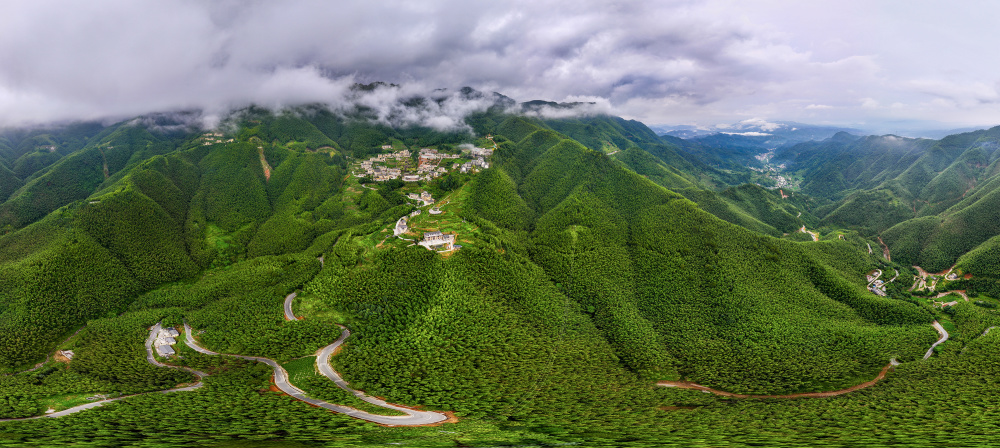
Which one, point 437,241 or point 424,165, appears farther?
point 424,165

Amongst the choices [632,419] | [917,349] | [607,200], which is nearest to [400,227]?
[632,419]

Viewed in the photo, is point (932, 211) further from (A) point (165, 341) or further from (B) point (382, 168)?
(A) point (165, 341)

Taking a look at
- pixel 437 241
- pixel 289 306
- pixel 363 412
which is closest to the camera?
pixel 363 412

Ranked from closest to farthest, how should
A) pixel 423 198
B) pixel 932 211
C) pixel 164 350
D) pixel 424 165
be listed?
pixel 164 350 → pixel 423 198 → pixel 424 165 → pixel 932 211

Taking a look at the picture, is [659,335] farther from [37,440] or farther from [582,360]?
[37,440]

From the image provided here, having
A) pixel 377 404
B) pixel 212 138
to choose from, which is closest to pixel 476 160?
pixel 377 404

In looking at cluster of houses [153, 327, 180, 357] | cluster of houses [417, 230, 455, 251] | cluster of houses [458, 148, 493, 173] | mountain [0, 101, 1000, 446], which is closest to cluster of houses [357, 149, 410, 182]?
mountain [0, 101, 1000, 446]
